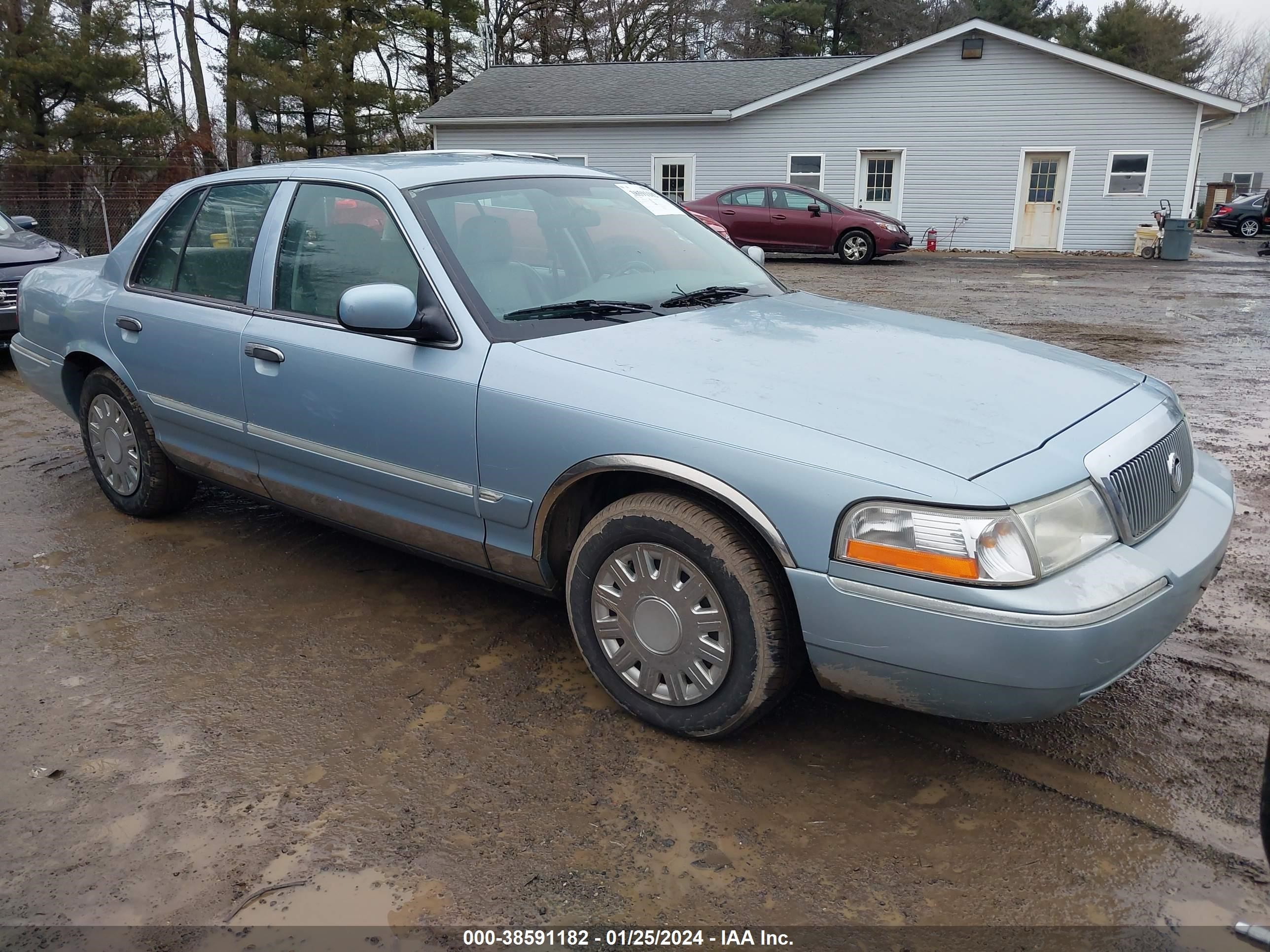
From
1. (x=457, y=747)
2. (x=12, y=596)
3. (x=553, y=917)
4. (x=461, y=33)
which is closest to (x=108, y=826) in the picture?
(x=457, y=747)

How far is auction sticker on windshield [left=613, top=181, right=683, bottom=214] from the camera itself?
434cm

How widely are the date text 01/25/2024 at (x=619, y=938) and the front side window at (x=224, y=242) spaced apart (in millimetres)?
2830

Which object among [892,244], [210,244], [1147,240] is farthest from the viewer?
[1147,240]

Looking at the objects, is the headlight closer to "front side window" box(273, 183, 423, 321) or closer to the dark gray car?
"front side window" box(273, 183, 423, 321)

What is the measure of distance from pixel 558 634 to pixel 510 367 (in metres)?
1.17

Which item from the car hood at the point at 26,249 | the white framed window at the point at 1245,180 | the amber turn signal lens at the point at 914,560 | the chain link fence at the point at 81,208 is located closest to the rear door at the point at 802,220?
the chain link fence at the point at 81,208

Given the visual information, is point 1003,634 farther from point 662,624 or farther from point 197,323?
point 197,323

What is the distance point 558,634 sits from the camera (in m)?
3.85

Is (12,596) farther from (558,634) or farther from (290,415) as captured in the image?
(558,634)

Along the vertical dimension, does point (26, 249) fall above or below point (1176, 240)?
above

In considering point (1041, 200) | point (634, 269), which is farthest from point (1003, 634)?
point (1041, 200)

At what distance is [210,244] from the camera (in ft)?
14.4

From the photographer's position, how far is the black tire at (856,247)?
816 inches

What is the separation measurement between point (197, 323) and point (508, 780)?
98.6 inches
